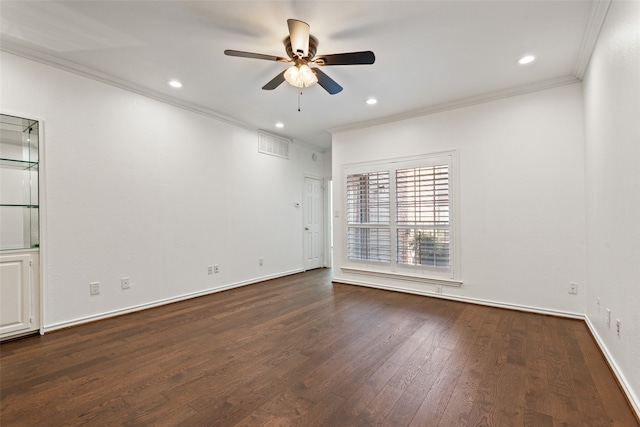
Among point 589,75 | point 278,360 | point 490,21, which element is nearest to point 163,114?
point 278,360

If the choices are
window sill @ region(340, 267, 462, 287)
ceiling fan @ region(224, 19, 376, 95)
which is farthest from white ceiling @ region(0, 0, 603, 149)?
window sill @ region(340, 267, 462, 287)

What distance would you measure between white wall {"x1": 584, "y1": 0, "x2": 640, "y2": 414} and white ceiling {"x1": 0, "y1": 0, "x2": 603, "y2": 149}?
17.6 inches

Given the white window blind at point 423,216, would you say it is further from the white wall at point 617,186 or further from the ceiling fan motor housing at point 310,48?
the ceiling fan motor housing at point 310,48

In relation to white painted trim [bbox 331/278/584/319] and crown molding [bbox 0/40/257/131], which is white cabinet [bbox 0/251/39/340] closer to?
crown molding [bbox 0/40/257/131]

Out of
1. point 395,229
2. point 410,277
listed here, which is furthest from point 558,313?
point 395,229

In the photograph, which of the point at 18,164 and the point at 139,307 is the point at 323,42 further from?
the point at 139,307

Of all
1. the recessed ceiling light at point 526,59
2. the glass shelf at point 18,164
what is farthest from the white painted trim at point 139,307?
the recessed ceiling light at point 526,59

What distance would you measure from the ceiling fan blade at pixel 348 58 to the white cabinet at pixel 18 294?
3.44 m

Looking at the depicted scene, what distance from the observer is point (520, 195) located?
Answer: 3.48 m

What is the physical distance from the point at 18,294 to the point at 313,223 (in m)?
4.70

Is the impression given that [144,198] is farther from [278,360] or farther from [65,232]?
[278,360]

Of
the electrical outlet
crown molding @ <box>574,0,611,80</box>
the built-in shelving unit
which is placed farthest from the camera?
the electrical outlet

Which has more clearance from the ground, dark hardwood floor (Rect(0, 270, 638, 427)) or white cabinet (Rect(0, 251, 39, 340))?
white cabinet (Rect(0, 251, 39, 340))

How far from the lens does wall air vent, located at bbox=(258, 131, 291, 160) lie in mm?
5195
